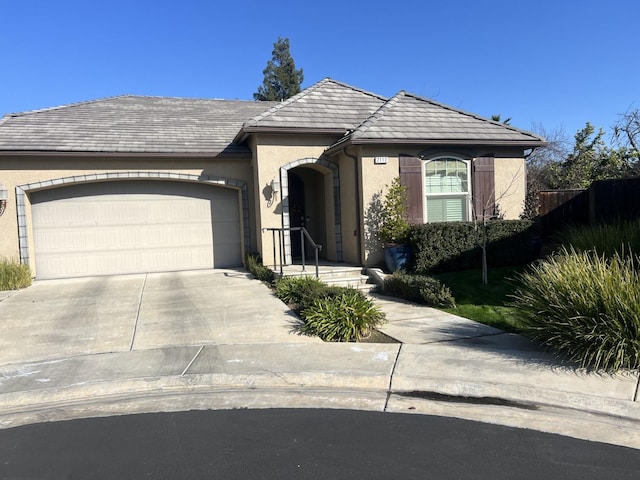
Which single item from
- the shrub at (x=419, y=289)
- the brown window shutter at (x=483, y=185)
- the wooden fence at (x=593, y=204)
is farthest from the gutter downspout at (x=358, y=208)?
the wooden fence at (x=593, y=204)

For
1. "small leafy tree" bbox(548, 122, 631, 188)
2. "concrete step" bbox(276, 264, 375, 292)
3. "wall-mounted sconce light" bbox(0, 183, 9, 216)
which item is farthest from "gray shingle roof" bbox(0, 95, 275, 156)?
"small leafy tree" bbox(548, 122, 631, 188)

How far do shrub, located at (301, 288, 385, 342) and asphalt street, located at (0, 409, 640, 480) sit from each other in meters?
2.37

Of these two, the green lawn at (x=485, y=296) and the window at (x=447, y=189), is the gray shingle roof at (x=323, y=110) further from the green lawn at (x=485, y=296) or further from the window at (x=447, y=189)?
the green lawn at (x=485, y=296)

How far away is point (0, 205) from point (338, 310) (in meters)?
10.00

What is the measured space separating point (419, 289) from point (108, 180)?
9.02m

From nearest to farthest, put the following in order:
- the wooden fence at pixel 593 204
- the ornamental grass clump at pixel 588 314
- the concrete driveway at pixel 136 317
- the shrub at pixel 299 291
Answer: the ornamental grass clump at pixel 588 314 → the concrete driveway at pixel 136 317 → the shrub at pixel 299 291 → the wooden fence at pixel 593 204

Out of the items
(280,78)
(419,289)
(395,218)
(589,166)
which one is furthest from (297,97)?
(280,78)

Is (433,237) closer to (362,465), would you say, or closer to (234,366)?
(234,366)

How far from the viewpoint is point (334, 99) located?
1424 cm

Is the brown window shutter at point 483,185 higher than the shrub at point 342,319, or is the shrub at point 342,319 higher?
the brown window shutter at point 483,185

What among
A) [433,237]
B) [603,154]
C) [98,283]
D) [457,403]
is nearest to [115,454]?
[457,403]

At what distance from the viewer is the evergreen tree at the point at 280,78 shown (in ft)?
144

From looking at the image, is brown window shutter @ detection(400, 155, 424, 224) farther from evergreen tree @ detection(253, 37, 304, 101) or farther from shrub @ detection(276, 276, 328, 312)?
evergreen tree @ detection(253, 37, 304, 101)

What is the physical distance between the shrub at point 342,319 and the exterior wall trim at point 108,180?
276 inches
